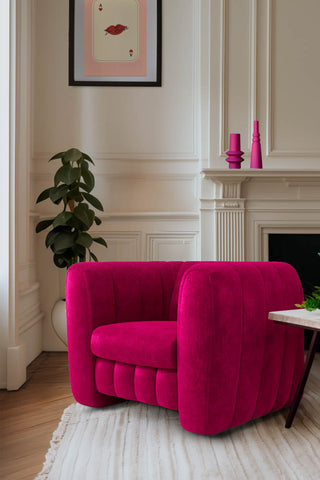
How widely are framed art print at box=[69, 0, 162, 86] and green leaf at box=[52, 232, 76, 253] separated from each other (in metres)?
1.21

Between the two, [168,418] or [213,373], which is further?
[168,418]

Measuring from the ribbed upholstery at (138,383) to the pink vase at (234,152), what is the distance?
1746 mm

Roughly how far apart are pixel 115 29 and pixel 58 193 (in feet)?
4.52

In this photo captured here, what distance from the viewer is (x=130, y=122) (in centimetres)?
371

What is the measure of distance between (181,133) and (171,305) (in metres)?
1.63

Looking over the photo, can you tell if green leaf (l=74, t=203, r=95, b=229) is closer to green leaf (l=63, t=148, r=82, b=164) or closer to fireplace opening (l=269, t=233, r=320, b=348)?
green leaf (l=63, t=148, r=82, b=164)

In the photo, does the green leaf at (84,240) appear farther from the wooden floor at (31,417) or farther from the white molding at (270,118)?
the white molding at (270,118)

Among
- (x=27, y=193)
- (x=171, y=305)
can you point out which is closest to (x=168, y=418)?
(x=171, y=305)

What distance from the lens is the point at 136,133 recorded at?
371cm

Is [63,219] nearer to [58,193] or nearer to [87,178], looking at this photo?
[58,193]

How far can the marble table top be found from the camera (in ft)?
6.00

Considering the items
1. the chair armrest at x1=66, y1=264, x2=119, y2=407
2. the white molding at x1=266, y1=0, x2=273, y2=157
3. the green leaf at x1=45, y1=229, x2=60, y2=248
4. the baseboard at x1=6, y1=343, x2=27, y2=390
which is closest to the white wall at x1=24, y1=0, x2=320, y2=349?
the green leaf at x1=45, y1=229, x2=60, y2=248

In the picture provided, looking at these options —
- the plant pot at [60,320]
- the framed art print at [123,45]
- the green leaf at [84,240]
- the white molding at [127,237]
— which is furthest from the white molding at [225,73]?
the plant pot at [60,320]

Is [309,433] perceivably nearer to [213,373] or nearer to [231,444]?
[231,444]
